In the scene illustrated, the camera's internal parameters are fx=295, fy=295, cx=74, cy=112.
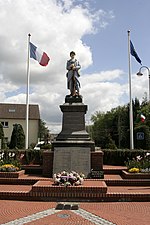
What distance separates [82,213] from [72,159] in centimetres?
574

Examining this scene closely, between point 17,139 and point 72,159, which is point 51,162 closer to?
point 72,159

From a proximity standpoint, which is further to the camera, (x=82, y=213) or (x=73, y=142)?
(x=73, y=142)

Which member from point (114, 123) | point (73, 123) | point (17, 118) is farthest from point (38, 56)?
point (114, 123)

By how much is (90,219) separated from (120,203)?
2375 mm

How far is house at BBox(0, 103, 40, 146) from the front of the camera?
59.3 meters

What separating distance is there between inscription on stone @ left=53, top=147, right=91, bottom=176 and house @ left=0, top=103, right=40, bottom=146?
45.0m

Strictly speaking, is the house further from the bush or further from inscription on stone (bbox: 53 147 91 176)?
inscription on stone (bbox: 53 147 91 176)

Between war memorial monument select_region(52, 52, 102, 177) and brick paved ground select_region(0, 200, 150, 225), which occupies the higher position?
war memorial monument select_region(52, 52, 102, 177)

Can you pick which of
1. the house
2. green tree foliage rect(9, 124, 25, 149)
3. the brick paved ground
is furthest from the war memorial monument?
the house

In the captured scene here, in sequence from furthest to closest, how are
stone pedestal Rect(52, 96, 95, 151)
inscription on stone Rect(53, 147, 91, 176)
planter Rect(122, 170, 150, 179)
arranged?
1. stone pedestal Rect(52, 96, 95, 151)
2. inscription on stone Rect(53, 147, 91, 176)
3. planter Rect(122, 170, 150, 179)

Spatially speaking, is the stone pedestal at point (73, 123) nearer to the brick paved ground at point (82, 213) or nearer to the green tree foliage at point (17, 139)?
the brick paved ground at point (82, 213)

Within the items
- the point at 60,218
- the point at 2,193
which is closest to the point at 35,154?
the point at 2,193

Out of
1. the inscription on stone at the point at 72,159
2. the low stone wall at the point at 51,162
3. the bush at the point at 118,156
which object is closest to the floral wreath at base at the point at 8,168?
the low stone wall at the point at 51,162

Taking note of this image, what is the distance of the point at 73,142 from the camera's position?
14.6 m
